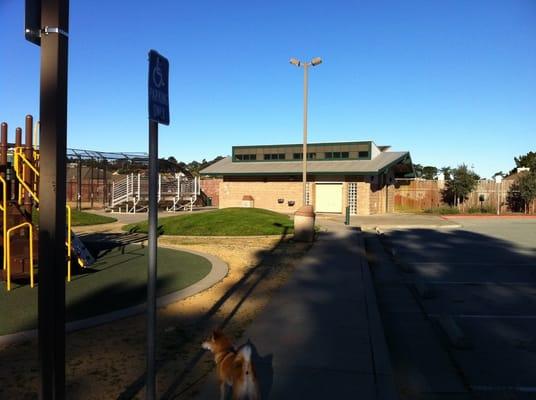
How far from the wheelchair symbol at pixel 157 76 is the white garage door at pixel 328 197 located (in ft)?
99.7

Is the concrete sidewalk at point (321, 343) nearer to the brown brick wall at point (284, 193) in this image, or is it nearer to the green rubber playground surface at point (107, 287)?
the green rubber playground surface at point (107, 287)

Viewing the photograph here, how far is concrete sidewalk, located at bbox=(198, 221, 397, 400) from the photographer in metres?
4.15

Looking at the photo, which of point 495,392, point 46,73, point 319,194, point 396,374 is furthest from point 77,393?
point 319,194

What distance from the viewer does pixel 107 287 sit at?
8.18 m

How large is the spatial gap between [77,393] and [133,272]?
5657 millimetres

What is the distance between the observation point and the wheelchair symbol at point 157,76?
11.5ft

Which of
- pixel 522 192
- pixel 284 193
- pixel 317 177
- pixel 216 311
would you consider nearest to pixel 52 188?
pixel 216 311

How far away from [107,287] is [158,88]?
17.9ft

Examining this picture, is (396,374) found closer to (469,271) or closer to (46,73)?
(46,73)

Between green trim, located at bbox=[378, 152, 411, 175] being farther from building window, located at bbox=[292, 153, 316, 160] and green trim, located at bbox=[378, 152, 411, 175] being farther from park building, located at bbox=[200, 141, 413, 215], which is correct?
A: building window, located at bbox=[292, 153, 316, 160]

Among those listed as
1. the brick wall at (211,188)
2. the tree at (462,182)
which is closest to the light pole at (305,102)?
the tree at (462,182)

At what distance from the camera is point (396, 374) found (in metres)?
5.00

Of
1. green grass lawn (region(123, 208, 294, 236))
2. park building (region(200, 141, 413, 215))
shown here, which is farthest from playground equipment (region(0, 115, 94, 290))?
park building (region(200, 141, 413, 215))

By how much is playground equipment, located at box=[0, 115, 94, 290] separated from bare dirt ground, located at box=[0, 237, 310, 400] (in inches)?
71.6
